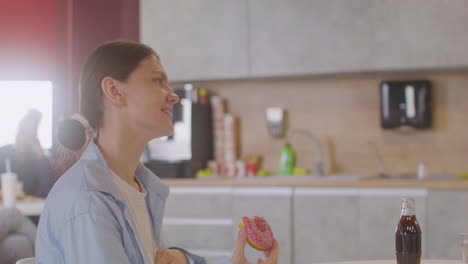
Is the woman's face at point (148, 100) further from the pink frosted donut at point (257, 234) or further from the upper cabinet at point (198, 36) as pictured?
the upper cabinet at point (198, 36)

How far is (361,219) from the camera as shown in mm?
3824

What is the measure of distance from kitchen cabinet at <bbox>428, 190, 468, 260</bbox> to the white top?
2.34m

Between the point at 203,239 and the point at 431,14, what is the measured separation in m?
1.96

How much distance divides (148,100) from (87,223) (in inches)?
15.9

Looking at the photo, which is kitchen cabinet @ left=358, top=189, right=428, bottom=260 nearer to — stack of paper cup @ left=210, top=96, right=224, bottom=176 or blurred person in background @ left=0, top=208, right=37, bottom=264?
stack of paper cup @ left=210, top=96, right=224, bottom=176

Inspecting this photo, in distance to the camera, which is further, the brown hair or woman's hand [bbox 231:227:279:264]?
the brown hair

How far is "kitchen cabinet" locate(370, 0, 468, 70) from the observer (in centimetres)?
396

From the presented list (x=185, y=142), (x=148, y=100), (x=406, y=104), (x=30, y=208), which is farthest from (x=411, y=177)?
(x=148, y=100)

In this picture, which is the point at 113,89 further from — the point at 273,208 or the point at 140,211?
the point at 273,208

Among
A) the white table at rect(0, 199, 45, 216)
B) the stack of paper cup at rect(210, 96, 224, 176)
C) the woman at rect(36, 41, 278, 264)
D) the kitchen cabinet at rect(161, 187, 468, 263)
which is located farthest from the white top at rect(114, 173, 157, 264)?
the stack of paper cup at rect(210, 96, 224, 176)

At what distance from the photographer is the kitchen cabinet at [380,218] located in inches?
147

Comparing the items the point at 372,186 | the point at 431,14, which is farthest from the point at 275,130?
the point at 431,14

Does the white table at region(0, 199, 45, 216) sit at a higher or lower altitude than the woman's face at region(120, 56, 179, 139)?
lower

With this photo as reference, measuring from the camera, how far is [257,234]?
1.52 m
